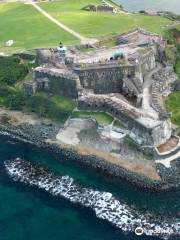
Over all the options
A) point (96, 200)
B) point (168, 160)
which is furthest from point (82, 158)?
point (168, 160)

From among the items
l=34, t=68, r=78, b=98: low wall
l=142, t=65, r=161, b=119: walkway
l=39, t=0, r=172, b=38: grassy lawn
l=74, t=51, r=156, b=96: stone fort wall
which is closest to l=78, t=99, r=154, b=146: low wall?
l=142, t=65, r=161, b=119: walkway

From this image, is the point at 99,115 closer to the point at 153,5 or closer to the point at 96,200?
the point at 96,200

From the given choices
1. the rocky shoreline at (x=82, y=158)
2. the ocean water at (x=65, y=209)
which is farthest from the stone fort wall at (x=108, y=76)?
the ocean water at (x=65, y=209)

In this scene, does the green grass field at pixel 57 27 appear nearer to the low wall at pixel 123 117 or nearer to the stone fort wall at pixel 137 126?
the low wall at pixel 123 117

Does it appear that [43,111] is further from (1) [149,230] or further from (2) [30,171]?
(1) [149,230]

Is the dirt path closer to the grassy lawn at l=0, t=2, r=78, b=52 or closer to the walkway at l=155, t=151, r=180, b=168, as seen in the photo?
the grassy lawn at l=0, t=2, r=78, b=52

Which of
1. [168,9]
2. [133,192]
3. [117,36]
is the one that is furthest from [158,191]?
[168,9]
